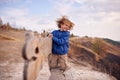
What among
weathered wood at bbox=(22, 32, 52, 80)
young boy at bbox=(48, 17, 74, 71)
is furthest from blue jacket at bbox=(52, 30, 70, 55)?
weathered wood at bbox=(22, 32, 52, 80)

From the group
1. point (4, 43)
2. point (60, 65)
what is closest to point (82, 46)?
point (4, 43)

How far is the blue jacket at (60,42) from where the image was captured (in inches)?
163

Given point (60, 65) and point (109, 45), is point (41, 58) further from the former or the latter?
point (109, 45)

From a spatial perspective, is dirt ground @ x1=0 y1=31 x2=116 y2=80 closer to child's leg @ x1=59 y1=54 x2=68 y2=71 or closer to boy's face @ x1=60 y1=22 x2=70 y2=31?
child's leg @ x1=59 y1=54 x2=68 y2=71

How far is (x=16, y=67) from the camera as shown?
7.46 metres

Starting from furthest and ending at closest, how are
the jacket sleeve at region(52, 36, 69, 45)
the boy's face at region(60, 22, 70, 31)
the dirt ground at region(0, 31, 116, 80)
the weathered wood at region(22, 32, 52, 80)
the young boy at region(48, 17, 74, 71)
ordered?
the dirt ground at region(0, 31, 116, 80) < the boy's face at region(60, 22, 70, 31) < the young boy at region(48, 17, 74, 71) < the jacket sleeve at region(52, 36, 69, 45) < the weathered wood at region(22, 32, 52, 80)

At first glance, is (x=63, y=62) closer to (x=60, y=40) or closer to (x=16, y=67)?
(x=60, y=40)

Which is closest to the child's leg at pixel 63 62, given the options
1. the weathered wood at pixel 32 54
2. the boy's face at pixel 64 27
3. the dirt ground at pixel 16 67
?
the boy's face at pixel 64 27

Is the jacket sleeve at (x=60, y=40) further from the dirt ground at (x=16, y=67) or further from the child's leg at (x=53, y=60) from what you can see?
the dirt ground at (x=16, y=67)

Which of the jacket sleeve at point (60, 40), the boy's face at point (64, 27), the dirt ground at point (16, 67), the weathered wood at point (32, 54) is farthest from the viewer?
the dirt ground at point (16, 67)

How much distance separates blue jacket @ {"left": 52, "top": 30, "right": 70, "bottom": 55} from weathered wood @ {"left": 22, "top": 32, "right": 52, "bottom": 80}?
54 cm

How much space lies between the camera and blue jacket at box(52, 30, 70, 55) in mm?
4129

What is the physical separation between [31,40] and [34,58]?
0.80 feet

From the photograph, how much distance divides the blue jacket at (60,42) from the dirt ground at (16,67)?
158 cm
